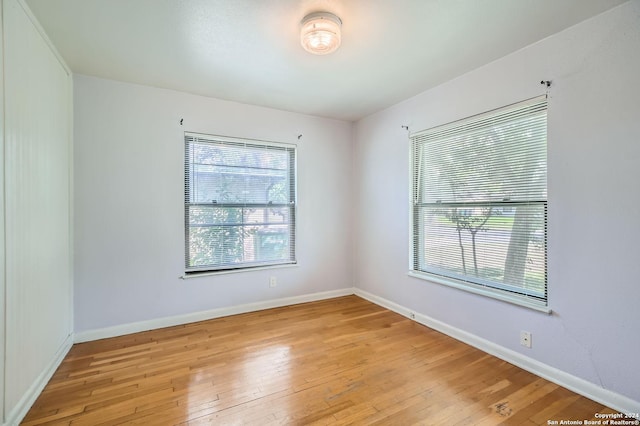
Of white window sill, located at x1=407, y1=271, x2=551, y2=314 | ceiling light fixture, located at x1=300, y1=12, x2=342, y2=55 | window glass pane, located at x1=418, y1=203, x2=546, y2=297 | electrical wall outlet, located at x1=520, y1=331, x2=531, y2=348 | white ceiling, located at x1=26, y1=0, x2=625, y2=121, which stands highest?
white ceiling, located at x1=26, y1=0, x2=625, y2=121

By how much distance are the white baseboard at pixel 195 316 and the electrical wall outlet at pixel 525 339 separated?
2.38 metres

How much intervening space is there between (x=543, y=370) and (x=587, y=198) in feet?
4.35

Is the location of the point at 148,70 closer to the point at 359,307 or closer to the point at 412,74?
the point at 412,74

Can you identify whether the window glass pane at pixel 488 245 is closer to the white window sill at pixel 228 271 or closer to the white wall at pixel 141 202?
the white window sill at pixel 228 271

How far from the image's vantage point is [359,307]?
3.88 metres

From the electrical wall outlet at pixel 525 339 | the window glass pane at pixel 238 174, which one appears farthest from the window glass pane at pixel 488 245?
the window glass pane at pixel 238 174

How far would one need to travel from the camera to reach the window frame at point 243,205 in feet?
11.1

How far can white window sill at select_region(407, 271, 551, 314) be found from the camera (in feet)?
7.60

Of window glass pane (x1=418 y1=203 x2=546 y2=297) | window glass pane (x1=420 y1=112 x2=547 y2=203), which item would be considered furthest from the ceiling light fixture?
window glass pane (x1=418 y1=203 x2=546 y2=297)

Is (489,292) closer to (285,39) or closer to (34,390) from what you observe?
(285,39)

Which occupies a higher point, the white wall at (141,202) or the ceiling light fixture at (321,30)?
the ceiling light fixture at (321,30)

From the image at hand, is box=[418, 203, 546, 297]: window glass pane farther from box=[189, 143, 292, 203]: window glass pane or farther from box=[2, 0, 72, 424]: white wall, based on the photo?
box=[2, 0, 72, 424]: white wall

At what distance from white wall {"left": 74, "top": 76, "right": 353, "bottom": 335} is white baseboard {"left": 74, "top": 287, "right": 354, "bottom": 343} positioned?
0.15 feet

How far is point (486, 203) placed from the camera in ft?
8.91
